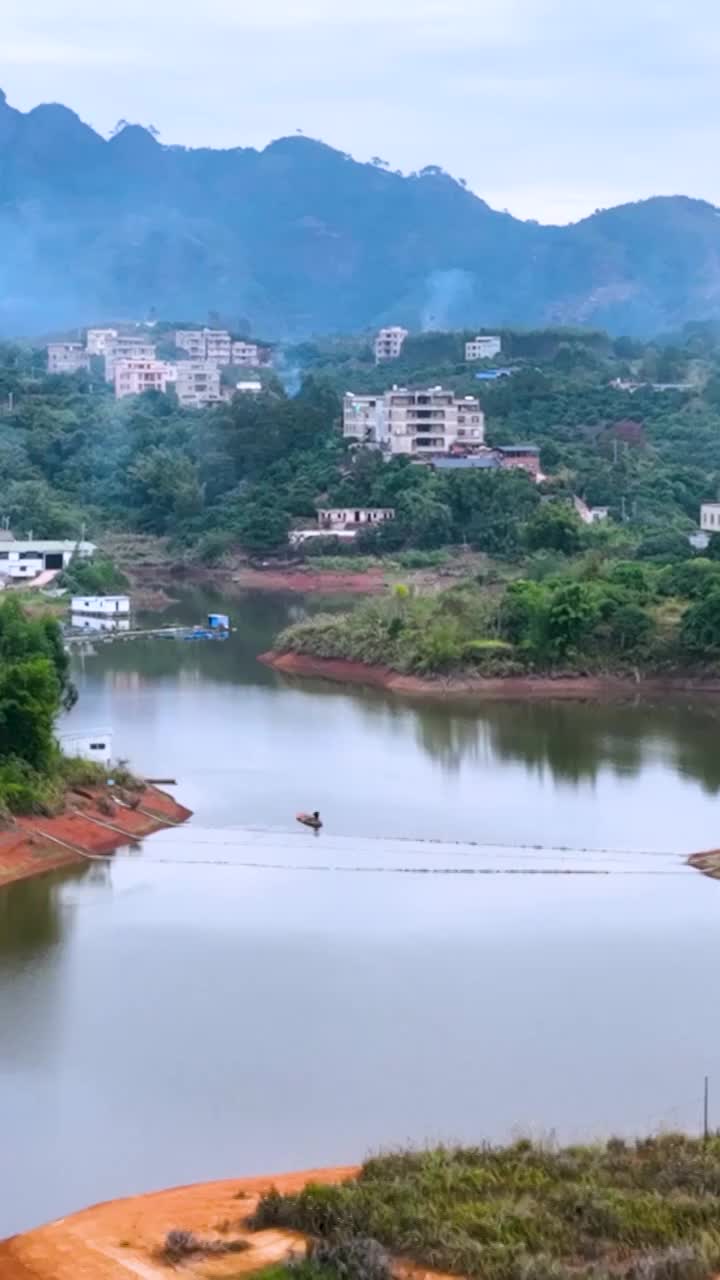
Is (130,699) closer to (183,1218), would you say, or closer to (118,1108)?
(118,1108)

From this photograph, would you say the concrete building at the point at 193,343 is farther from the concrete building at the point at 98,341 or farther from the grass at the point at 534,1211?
the grass at the point at 534,1211

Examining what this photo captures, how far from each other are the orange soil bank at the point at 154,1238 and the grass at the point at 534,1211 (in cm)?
13

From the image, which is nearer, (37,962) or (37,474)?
(37,962)

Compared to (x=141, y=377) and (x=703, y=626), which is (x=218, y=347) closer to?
(x=141, y=377)

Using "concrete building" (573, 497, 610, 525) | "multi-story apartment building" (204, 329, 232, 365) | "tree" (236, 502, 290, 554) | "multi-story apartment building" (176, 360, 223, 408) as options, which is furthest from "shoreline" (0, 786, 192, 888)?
"multi-story apartment building" (204, 329, 232, 365)

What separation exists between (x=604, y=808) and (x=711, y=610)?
18.4ft

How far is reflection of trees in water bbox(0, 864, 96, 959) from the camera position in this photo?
430 inches

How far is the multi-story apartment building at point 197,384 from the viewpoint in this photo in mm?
41156

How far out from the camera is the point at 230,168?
100875 mm

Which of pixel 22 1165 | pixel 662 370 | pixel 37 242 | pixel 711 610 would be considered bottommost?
pixel 22 1165

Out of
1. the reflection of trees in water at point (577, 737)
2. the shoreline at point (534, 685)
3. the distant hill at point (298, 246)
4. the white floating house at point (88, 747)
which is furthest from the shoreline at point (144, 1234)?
the distant hill at point (298, 246)

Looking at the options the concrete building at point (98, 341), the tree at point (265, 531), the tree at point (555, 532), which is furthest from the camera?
the concrete building at point (98, 341)

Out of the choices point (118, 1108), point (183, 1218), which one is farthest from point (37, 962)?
point (183, 1218)

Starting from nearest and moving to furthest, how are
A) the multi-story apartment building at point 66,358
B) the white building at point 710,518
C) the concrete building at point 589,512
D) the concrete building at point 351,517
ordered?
the white building at point 710,518
the concrete building at point 589,512
the concrete building at point 351,517
the multi-story apartment building at point 66,358
